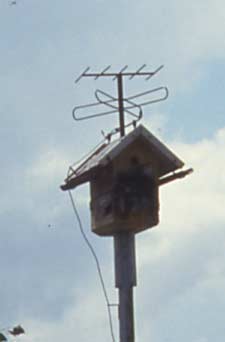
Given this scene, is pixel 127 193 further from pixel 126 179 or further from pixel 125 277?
pixel 125 277

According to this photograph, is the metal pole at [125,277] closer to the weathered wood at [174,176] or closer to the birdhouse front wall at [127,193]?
Answer: the birdhouse front wall at [127,193]

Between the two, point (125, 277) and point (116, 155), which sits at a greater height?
point (116, 155)

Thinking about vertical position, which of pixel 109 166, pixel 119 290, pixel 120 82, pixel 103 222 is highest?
pixel 120 82

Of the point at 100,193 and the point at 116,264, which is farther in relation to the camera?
the point at 100,193

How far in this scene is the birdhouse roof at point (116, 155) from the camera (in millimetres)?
6113

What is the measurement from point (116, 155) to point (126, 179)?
0.21 meters

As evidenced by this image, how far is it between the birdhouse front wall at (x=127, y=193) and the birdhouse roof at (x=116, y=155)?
0.14 feet

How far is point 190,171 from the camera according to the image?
6.26 m

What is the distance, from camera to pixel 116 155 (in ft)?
20.1

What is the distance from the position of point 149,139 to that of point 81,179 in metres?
0.59

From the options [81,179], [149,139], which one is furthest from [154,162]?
[81,179]

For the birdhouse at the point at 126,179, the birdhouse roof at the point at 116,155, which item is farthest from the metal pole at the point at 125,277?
the birdhouse roof at the point at 116,155

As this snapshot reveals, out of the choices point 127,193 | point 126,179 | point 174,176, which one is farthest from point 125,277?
point 174,176

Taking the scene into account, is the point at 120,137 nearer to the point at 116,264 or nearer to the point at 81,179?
the point at 81,179
